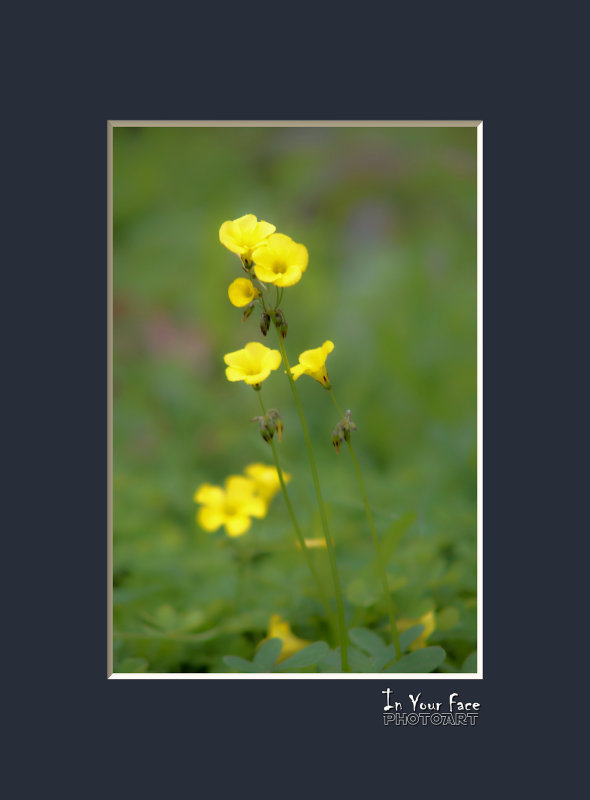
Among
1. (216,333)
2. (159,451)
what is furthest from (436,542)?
(216,333)

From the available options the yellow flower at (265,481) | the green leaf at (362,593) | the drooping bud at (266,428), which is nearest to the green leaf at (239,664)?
the green leaf at (362,593)

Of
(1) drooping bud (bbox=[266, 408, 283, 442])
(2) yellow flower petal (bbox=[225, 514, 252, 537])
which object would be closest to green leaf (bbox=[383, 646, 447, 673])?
(2) yellow flower petal (bbox=[225, 514, 252, 537])

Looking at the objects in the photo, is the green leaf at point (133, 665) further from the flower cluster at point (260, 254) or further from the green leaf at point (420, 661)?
the flower cluster at point (260, 254)

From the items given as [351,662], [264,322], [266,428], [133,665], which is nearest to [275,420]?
[266,428]

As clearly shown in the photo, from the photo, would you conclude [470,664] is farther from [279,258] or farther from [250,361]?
[279,258]

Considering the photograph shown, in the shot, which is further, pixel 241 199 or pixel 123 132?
pixel 241 199

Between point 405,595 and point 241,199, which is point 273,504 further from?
point 241,199

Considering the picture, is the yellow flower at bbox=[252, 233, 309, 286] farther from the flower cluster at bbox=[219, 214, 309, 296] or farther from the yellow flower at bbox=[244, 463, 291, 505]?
the yellow flower at bbox=[244, 463, 291, 505]
